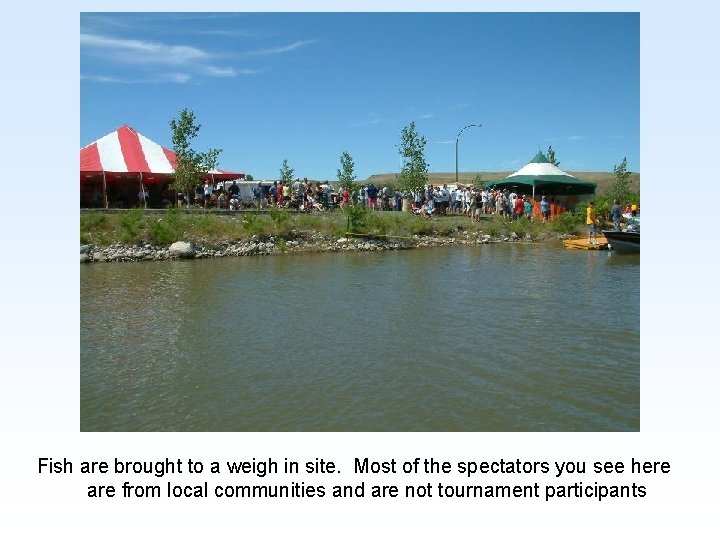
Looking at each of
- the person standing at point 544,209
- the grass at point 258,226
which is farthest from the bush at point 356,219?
the person standing at point 544,209

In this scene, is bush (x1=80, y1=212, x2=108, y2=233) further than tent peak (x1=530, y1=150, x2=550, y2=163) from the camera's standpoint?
No

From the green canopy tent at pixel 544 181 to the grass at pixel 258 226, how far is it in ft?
23.3

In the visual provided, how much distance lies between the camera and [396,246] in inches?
1166

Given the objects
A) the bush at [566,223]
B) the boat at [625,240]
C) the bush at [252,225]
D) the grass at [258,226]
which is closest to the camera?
the boat at [625,240]

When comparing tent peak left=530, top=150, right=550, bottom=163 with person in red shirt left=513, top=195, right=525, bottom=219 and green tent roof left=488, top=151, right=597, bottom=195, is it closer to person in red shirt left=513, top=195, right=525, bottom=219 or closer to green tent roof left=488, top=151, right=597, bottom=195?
green tent roof left=488, top=151, right=597, bottom=195

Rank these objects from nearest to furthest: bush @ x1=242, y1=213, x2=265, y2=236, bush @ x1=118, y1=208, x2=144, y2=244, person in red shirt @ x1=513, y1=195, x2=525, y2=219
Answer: bush @ x1=118, y1=208, x2=144, y2=244 → bush @ x1=242, y1=213, x2=265, y2=236 → person in red shirt @ x1=513, y1=195, x2=525, y2=219

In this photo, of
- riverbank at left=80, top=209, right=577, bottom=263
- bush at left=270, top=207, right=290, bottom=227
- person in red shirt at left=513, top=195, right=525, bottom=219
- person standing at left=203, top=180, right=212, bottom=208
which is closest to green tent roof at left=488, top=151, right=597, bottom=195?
person in red shirt at left=513, top=195, right=525, bottom=219

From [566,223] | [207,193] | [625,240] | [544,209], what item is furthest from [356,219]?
[566,223]

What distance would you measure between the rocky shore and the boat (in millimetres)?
7802

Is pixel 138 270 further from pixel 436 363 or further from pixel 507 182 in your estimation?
pixel 507 182

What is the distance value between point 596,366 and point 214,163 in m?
25.8

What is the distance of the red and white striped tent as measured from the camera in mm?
29281

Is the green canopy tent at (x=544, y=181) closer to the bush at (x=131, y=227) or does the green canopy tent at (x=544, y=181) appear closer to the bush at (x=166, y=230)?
the bush at (x=166, y=230)

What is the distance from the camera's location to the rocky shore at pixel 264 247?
24.5m
